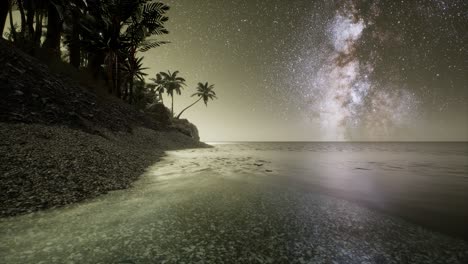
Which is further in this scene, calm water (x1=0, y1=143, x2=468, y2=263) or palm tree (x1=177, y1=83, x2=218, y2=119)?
palm tree (x1=177, y1=83, x2=218, y2=119)

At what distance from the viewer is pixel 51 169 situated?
868 cm

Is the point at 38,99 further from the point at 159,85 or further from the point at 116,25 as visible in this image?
the point at 159,85

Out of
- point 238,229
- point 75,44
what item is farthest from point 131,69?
point 238,229

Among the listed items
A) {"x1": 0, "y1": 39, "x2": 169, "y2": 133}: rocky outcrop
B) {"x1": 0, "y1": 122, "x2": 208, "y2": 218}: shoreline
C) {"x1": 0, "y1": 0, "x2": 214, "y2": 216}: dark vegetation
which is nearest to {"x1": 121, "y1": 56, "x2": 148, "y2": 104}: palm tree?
{"x1": 0, "y1": 0, "x2": 214, "y2": 216}: dark vegetation

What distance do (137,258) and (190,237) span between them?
119 centimetres

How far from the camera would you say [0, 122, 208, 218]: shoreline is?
269 inches

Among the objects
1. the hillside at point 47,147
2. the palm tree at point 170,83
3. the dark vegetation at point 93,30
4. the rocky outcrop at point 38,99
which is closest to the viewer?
the hillside at point 47,147

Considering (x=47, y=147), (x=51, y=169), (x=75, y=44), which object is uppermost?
(x=75, y=44)

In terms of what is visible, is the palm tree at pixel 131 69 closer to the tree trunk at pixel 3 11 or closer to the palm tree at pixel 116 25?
the palm tree at pixel 116 25

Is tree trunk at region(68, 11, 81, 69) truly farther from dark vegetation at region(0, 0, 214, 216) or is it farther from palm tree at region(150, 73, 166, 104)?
palm tree at region(150, 73, 166, 104)

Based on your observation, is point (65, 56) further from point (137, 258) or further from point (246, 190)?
point (137, 258)

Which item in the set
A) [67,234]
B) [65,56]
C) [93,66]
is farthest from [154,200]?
[65,56]

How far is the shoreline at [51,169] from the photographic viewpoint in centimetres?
683

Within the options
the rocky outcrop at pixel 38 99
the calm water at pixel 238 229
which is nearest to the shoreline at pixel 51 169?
the calm water at pixel 238 229
